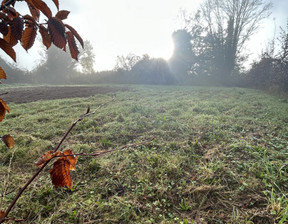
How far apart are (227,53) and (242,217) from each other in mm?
18580

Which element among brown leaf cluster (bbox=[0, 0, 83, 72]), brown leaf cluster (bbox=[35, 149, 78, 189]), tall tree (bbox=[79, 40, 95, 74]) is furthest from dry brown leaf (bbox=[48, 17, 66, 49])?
tall tree (bbox=[79, 40, 95, 74])

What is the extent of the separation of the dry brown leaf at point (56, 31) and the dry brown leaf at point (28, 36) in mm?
98

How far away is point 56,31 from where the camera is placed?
63cm

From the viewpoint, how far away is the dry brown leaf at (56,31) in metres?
0.63

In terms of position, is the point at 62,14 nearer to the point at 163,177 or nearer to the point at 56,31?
the point at 56,31

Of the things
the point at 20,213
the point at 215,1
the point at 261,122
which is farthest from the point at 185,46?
the point at 20,213

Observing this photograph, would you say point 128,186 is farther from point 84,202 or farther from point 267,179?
point 267,179

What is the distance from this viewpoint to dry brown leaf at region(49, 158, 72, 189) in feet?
2.04

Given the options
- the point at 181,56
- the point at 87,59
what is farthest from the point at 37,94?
the point at 87,59

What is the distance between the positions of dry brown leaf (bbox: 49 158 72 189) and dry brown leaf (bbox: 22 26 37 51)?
0.53 metres

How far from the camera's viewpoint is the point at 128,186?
65.7 inches

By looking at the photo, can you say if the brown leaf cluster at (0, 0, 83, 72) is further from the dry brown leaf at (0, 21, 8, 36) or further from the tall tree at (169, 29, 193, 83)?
the tall tree at (169, 29, 193, 83)

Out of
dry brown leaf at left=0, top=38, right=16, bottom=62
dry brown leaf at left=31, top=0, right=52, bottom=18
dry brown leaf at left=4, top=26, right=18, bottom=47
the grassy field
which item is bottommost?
the grassy field

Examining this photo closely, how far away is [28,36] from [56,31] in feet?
0.45
